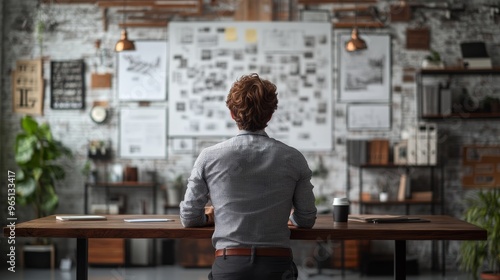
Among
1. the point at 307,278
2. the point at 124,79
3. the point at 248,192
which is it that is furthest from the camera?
the point at 124,79

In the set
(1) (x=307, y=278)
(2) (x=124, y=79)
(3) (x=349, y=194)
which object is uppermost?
(2) (x=124, y=79)

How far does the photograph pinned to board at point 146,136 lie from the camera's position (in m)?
8.58

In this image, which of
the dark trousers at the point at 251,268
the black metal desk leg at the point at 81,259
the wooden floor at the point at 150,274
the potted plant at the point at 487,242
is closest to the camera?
the dark trousers at the point at 251,268

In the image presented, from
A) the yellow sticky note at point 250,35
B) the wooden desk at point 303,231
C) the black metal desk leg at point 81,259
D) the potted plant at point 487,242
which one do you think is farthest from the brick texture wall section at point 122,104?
the wooden desk at point 303,231

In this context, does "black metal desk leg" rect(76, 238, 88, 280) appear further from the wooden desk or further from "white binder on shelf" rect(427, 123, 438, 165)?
"white binder on shelf" rect(427, 123, 438, 165)

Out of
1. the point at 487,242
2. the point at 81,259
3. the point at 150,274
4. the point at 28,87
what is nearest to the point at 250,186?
the point at 81,259

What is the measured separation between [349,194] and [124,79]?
293cm

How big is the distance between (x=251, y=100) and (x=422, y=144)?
209 inches

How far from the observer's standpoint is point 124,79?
862cm

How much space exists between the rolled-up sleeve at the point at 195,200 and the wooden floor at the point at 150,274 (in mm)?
4001

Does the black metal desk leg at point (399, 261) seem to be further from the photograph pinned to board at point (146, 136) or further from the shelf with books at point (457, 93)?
the photograph pinned to board at point (146, 136)

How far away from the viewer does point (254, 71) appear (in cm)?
856

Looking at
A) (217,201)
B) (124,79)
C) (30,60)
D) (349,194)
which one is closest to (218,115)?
(124,79)

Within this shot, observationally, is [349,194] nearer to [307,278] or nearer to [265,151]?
[307,278]
